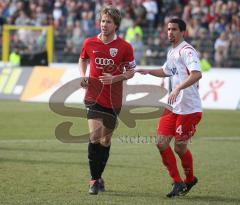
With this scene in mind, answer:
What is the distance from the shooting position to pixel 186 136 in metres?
9.32

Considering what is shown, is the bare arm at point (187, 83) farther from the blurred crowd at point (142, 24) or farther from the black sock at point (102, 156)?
the blurred crowd at point (142, 24)

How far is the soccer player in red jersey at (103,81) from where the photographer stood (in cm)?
941

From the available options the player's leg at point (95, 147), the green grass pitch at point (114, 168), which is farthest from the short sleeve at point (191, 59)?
the green grass pitch at point (114, 168)

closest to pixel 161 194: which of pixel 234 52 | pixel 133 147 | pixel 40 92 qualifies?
pixel 133 147

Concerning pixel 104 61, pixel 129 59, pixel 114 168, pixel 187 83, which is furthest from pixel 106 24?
pixel 114 168

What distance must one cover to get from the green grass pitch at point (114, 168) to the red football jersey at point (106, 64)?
1177 mm

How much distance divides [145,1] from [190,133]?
22292 millimetres

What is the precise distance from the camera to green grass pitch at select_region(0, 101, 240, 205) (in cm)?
901

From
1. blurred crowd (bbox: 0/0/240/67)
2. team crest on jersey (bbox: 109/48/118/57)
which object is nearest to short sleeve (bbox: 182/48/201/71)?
team crest on jersey (bbox: 109/48/118/57)

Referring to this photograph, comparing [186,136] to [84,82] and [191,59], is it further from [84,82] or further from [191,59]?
[84,82]

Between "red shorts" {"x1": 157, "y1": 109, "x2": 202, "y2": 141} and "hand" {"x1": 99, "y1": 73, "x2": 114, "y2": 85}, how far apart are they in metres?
0.84

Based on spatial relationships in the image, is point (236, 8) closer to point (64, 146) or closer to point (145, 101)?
point (145, 101)

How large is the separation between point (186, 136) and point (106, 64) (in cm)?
134

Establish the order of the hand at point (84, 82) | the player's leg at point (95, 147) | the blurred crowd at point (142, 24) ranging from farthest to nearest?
the blurred crowd at point (142, 24), the player's leg at point (95, 147), the hand at point (84, 82)
